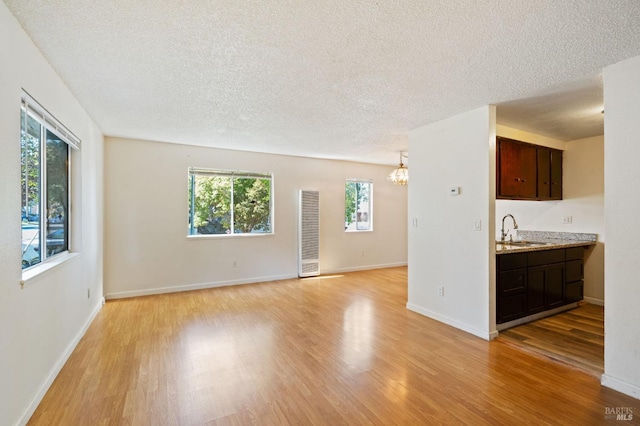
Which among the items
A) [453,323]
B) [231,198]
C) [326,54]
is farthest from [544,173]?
[231,198]

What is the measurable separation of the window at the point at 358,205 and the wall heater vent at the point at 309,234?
2.88ft

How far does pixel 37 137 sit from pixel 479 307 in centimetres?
451

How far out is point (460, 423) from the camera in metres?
1.84

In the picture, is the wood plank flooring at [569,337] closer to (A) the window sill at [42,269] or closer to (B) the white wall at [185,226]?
(B) the white wall at [185,226]

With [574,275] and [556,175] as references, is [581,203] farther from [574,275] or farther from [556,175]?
[574,275]

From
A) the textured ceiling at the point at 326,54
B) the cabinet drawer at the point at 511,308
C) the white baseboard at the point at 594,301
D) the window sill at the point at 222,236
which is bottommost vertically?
the white baseboard at the point at 594,301

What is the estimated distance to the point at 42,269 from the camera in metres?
2.25

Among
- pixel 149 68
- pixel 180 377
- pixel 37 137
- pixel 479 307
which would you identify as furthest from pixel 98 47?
pixel 479 307

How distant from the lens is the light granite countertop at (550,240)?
3.61m

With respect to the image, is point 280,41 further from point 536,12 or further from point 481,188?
point 481,188

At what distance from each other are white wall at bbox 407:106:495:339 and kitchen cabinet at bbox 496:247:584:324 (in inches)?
10.2

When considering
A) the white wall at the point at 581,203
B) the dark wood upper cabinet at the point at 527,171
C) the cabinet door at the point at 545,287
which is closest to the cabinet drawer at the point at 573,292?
the cabinet door at the point at 545,287

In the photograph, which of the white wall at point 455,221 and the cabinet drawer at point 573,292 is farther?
the cabinet drawer at point 573,292

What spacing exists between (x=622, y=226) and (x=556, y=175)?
2696mm
